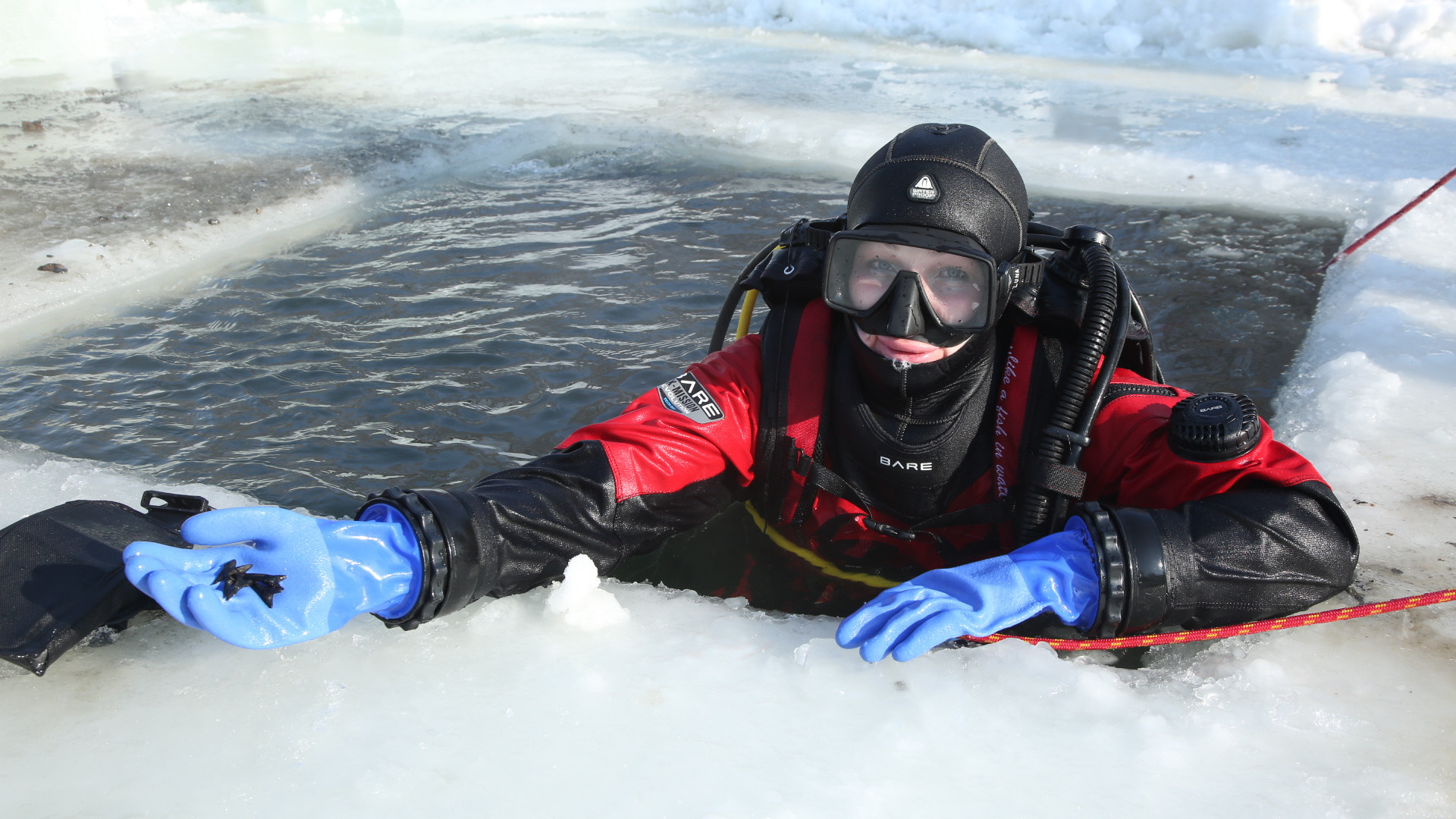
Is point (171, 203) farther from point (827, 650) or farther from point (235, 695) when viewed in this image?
point (827, 650)

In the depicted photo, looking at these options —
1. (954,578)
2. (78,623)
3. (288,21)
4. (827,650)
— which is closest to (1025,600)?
(954,578)

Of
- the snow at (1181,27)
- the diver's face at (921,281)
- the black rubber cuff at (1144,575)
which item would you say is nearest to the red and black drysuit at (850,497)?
the black rubber cuff at (1144,575)

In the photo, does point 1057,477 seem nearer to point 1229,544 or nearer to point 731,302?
point 1229,544

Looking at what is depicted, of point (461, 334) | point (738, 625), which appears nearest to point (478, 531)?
point (738, 625)

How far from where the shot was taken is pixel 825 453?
257 cm

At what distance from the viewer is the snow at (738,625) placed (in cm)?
170

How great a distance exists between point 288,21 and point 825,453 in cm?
1406

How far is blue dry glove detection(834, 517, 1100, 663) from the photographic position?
1.88 metres

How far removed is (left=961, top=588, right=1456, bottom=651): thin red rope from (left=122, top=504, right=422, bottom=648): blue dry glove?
1.21m

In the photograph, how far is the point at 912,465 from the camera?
239 centimetres

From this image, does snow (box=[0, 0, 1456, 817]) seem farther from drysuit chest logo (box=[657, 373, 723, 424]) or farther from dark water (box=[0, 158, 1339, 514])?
drysuit chest logo (box=[657, 373, 723, 424])

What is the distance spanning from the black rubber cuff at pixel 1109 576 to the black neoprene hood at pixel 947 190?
676 mm

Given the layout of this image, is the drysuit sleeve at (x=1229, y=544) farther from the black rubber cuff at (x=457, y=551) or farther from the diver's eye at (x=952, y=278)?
the black rubber cuff at (x=457, y=551)

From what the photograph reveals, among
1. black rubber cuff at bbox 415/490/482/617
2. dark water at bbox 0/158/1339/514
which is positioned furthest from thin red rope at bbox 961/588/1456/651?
dark water at bbox 0/158/1339/514
